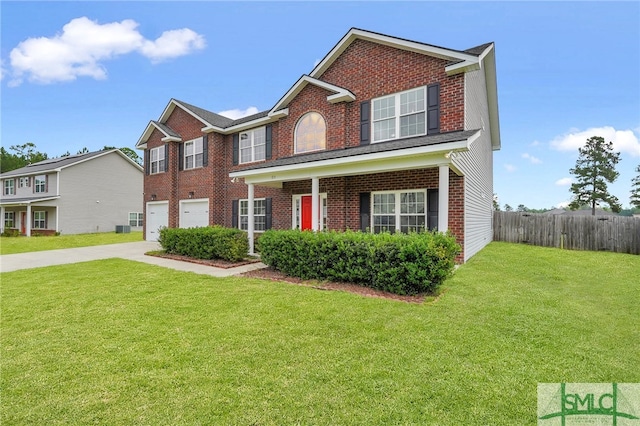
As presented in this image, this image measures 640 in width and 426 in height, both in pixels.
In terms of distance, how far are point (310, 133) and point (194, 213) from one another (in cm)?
873

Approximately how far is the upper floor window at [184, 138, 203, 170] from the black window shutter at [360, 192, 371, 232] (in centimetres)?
1040

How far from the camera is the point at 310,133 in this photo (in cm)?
1246

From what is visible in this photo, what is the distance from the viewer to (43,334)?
13.7 ft

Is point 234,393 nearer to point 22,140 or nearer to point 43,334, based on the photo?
point 43,334

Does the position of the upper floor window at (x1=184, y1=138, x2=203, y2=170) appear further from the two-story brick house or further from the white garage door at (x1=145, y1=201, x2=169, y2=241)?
the white garage door at (x1=145, y1=201, x2=169, y2=241)

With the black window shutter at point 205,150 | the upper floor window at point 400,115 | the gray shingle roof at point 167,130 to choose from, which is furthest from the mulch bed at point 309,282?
the gray shingle roof at point 167,130

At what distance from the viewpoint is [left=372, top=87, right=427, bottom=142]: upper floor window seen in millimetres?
9867

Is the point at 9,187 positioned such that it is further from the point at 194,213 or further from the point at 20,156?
the point at 20,156

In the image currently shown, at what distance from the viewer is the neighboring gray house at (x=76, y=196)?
25078 mm

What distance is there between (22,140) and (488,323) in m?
72.5

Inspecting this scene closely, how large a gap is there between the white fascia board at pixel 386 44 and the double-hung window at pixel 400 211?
166 inches

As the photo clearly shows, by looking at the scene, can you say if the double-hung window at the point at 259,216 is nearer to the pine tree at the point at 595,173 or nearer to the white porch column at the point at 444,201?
the white porch column at the point at 444,201

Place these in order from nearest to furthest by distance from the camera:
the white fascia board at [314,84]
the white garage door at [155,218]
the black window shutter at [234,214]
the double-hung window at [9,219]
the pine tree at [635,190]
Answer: the white fascia board at [314,84] → the black window shutter at [234,214] → the white garage door at [155,218] → the double-hung window at [9,219] → the pine tree at [635,190]

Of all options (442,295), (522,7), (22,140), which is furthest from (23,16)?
(22,140)
